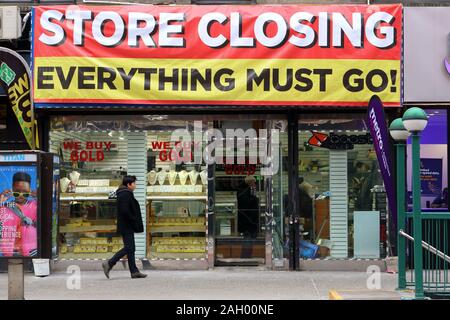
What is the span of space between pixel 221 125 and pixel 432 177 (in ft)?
13.1

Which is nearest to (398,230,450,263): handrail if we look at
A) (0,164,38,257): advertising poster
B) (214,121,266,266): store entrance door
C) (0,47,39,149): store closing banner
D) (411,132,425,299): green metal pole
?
(411,132,425,299): green metal pole

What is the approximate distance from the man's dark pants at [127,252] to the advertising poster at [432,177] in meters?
5.39

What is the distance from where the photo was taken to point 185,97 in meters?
11.5

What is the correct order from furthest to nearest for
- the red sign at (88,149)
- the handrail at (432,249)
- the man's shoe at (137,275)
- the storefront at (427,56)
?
the red sign at (88,149) < the storefront at (427,56) < the man's shoe at (137,275) < the handrail at (432,249)

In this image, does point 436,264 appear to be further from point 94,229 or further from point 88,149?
point 88,149

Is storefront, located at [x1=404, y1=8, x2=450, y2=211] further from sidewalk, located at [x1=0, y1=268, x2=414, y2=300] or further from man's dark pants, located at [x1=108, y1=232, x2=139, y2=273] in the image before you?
man's dark pants, located at [x1=108, y1=232, x2=139, y2=273]

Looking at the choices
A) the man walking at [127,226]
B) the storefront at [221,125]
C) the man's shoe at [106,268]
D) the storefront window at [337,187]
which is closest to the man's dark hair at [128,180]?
the man walking at [127,226]

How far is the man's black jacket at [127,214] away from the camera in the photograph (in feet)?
36.7

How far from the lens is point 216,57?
455 inches

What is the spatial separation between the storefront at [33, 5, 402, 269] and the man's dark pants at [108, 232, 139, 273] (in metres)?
1.02

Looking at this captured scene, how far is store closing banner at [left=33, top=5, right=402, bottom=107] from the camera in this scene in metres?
11.5

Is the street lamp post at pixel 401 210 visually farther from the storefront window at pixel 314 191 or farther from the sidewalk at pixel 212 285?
the storefront window at pixel 314 191

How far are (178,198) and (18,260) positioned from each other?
13.8 feet

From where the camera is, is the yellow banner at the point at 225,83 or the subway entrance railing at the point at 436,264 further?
the yellow banner at the point at 225,83
